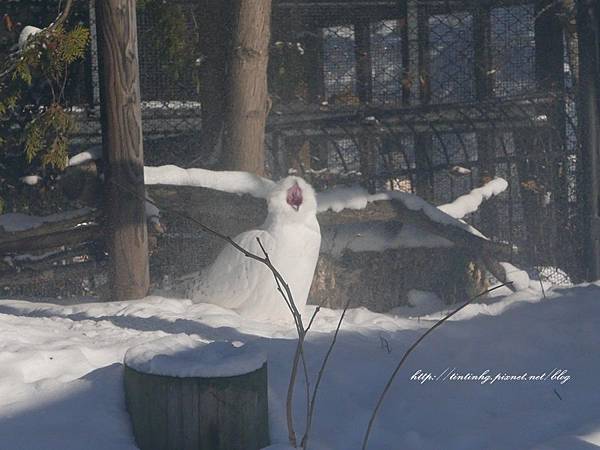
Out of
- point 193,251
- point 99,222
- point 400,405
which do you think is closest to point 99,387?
point 400,405

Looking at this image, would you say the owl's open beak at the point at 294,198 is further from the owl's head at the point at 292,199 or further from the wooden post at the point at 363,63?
the wooden post at the point at 363,63

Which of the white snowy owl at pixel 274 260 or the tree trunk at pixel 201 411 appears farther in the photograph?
the white snowy owl at pixel 274 260

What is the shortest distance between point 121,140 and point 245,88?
1.22 m

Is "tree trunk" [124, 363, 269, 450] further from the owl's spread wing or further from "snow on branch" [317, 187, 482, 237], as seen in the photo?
"snow on branch" [317, 187, 482, 237]

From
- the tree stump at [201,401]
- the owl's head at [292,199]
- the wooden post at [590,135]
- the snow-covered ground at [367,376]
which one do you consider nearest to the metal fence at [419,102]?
the wooden post at [590,135]

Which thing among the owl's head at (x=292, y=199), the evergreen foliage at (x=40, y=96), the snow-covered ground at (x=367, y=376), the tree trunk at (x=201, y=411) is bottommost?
the snow-covered ground at (x=367, y=376)

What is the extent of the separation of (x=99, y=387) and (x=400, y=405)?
3.86 feet

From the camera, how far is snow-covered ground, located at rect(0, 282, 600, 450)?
2.95 m

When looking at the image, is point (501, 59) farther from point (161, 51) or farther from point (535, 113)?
point (161, 51)

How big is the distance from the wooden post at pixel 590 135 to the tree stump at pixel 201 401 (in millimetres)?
4143

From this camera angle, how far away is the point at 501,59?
7.45m

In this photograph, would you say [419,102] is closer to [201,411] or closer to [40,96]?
[40,96]

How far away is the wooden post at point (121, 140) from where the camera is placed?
516 centimetres

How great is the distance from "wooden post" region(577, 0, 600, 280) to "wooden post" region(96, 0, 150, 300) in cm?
327
